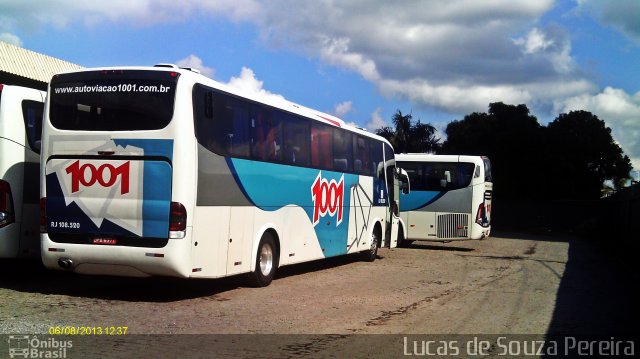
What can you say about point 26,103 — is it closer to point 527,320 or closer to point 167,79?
point 167,79

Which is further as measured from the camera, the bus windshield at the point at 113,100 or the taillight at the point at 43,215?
the taillight at the point at 43,215

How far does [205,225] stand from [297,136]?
3.77 m

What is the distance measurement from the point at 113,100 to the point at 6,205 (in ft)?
8.35

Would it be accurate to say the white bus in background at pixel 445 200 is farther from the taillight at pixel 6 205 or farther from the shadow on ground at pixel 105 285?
the taillight at pixel 6 205

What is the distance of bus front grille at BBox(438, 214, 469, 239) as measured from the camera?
74.8 feet

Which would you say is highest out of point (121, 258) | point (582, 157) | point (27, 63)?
point (27, 63)

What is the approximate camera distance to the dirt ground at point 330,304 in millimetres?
7867

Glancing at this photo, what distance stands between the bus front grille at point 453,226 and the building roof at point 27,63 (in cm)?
1352

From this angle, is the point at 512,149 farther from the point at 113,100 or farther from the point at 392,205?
the point at 113,100

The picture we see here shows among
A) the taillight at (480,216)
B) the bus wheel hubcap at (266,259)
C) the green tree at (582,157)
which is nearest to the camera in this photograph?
the bus wheel hubcap at (266,259)

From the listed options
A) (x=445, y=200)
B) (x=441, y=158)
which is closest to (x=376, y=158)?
(x=445, y=200)

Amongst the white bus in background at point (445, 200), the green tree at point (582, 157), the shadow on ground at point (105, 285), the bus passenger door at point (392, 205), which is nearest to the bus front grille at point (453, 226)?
the white bus in background at point (445, 200)

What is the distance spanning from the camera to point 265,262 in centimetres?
1158

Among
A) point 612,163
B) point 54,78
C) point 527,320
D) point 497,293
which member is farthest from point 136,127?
point 612,163
